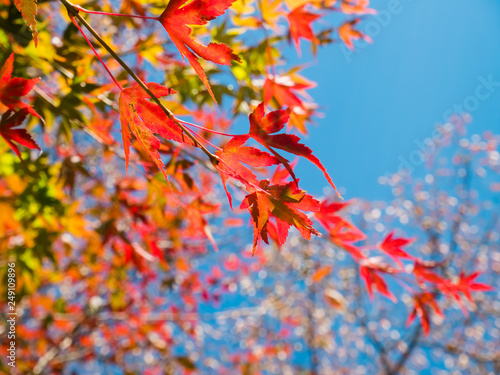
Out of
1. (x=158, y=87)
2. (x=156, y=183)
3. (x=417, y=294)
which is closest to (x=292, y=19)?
(x=156, y=183)

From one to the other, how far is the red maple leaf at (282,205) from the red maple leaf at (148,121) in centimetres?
17

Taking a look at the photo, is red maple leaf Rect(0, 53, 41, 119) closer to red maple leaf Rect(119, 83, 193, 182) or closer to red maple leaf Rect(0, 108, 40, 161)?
red maple leaf Rect(0, 108, 40, 161)

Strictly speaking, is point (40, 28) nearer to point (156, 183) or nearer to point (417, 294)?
point (156, 183)

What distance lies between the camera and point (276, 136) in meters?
0.65

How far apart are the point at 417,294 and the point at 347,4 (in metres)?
1.33

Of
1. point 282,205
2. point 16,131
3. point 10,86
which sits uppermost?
point 282,205

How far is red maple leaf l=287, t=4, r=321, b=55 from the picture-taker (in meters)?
1.37

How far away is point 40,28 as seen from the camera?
3.79 ft

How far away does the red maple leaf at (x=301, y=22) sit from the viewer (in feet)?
4.50

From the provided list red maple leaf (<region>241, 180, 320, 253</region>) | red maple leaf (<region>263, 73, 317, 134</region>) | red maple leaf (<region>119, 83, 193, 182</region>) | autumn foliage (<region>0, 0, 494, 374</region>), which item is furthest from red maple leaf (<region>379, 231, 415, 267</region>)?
red maple leaf (<region>119, 83, 193, 182</region>)

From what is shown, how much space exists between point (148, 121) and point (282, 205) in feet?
0.98

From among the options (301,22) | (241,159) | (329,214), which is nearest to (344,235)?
(329,214)

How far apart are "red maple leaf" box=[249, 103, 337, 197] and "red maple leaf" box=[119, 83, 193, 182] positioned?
0.42 ft

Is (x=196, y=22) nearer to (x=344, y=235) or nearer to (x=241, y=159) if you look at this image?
(x=241, y=159)
